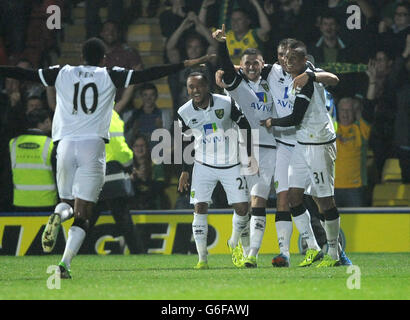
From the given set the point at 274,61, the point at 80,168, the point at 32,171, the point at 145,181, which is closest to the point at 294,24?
the point at 274,61

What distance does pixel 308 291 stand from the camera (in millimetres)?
7535

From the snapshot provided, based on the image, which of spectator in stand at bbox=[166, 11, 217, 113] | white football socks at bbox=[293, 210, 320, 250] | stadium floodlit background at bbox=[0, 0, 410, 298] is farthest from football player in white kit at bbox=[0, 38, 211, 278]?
spectator in stand at bbox=[166, 11, 217, 113]

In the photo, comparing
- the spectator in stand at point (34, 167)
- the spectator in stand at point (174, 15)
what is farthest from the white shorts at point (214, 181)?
the spectator in stand at point (174, 15)

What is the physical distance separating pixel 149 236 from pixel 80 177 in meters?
4.22

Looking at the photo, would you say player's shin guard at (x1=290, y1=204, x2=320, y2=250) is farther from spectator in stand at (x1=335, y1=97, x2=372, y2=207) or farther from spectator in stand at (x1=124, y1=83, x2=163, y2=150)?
spectator in stand at (x1=124, y1=83, x2=163, y2=150)

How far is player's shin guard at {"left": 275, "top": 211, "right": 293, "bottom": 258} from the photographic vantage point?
10062 millimetres

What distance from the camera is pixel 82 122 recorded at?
8.77 m

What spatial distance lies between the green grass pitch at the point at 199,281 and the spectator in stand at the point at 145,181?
7.47 feet

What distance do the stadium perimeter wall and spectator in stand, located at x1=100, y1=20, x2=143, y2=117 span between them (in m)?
2.14

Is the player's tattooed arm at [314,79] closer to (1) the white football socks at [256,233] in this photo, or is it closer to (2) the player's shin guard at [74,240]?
(1) the white football socks at [256,233]

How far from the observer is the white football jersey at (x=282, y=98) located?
10180 millimetres

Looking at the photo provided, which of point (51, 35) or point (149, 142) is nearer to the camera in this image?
point (149, 142)
